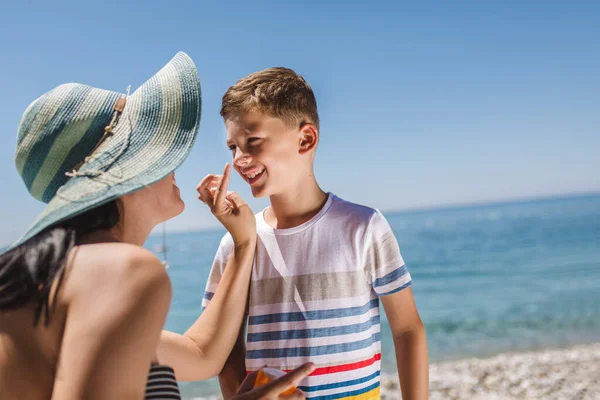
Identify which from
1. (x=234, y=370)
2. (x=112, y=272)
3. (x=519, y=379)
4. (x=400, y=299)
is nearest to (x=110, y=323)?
(x=112, y=272)

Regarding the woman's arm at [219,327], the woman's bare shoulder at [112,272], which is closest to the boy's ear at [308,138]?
the woman's arm at [219,327]

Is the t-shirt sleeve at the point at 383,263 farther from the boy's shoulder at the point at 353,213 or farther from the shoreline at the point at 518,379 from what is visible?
the shoreline at the point at 518,379

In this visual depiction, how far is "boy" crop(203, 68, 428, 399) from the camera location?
2135 mm

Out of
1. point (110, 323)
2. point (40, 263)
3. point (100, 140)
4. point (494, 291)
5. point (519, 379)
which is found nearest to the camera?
point (110, 323)

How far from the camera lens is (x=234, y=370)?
229 cm

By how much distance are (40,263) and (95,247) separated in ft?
0.40

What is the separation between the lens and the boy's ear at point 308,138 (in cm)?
237

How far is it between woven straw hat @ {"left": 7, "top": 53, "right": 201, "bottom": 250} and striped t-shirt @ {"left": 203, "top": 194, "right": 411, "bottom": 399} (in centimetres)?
92

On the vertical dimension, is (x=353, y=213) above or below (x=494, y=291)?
above

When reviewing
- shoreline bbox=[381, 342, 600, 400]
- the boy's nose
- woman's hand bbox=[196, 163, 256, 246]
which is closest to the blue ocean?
woman's hand bbox=[196, 163, 256, 246]

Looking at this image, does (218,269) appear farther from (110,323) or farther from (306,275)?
(110,323)

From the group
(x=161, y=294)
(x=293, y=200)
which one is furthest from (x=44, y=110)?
(x=293, y=200)

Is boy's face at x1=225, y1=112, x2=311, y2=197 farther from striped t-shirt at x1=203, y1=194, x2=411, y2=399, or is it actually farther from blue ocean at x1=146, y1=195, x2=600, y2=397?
blue ocean at x1=146, y1=195, x2=600, y2=397

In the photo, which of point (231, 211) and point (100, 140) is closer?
point (100, 140)
